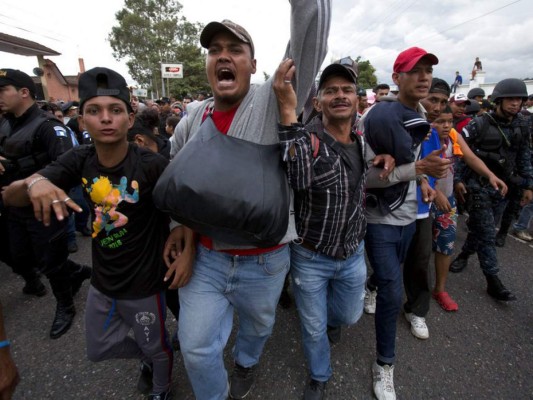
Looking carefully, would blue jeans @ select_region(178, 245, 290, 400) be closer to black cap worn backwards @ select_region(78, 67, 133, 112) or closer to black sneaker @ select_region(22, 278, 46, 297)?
black cap worn backwards @ select_region(78, 67, 133, 112)

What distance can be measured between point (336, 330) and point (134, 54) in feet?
133

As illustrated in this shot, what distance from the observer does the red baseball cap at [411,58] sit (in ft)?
6.53

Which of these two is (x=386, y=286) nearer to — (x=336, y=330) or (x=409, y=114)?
(x=336, y=330)

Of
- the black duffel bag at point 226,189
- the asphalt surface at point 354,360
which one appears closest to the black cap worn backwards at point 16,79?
the asphalt surface at point 354,360

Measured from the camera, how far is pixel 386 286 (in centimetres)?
198

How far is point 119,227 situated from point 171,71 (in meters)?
25.1

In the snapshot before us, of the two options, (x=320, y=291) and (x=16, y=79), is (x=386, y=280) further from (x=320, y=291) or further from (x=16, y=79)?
(x=16, y=79)

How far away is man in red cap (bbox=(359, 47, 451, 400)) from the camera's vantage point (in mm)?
1896

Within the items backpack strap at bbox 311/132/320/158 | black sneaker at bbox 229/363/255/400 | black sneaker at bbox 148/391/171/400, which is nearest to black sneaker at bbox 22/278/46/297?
black sneaker at bbox 148/391/171/400

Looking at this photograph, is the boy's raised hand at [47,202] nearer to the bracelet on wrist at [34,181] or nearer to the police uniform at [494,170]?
the bracelet on wrist at [34,181]

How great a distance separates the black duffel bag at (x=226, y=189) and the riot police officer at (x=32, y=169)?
2012mm

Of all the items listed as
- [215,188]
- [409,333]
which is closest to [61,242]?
[215,188]

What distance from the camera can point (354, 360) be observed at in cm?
230

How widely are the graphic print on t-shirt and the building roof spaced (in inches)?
716
